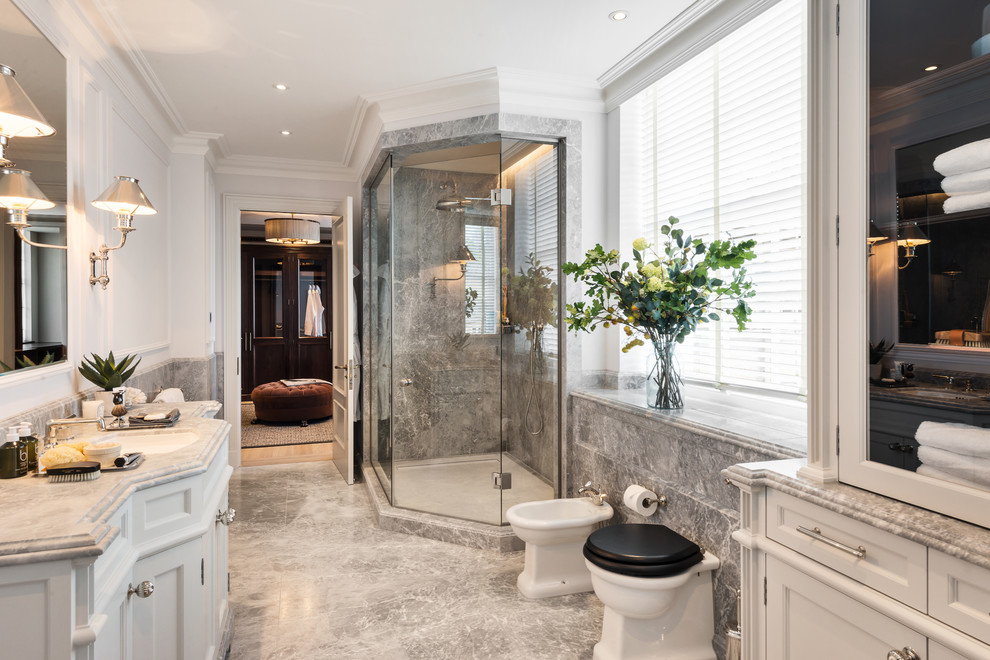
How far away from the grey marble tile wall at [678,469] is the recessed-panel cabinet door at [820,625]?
17.6 inches

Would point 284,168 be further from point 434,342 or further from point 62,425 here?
point 62,425

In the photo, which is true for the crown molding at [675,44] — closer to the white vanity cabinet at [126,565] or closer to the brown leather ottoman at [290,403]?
the white vanity cabinet at [126,565]

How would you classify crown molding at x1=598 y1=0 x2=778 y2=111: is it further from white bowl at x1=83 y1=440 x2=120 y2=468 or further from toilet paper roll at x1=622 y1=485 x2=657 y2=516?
white bowl at x1=83 y1=440 x2=120 y2=468

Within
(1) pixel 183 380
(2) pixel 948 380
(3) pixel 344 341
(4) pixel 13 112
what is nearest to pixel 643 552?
(2) pixel 948 380

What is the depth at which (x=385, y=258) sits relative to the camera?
4039 mm

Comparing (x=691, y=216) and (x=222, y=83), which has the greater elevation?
(x=222, y=83)

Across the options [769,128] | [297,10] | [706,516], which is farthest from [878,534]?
[297,10]

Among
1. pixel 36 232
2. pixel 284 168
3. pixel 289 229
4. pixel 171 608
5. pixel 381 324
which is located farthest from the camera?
pixel 289 229

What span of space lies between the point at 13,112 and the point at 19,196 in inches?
9.9

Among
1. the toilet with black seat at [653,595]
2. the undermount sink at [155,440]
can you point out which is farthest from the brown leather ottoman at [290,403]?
the toilet with black seat at [653,595]

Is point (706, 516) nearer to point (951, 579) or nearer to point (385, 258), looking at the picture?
point (951, 579)

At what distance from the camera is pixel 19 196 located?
1839 mm

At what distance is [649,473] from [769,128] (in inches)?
60.3

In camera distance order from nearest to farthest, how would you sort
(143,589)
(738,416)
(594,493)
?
(143,589)
(738,416)
(594,493)
